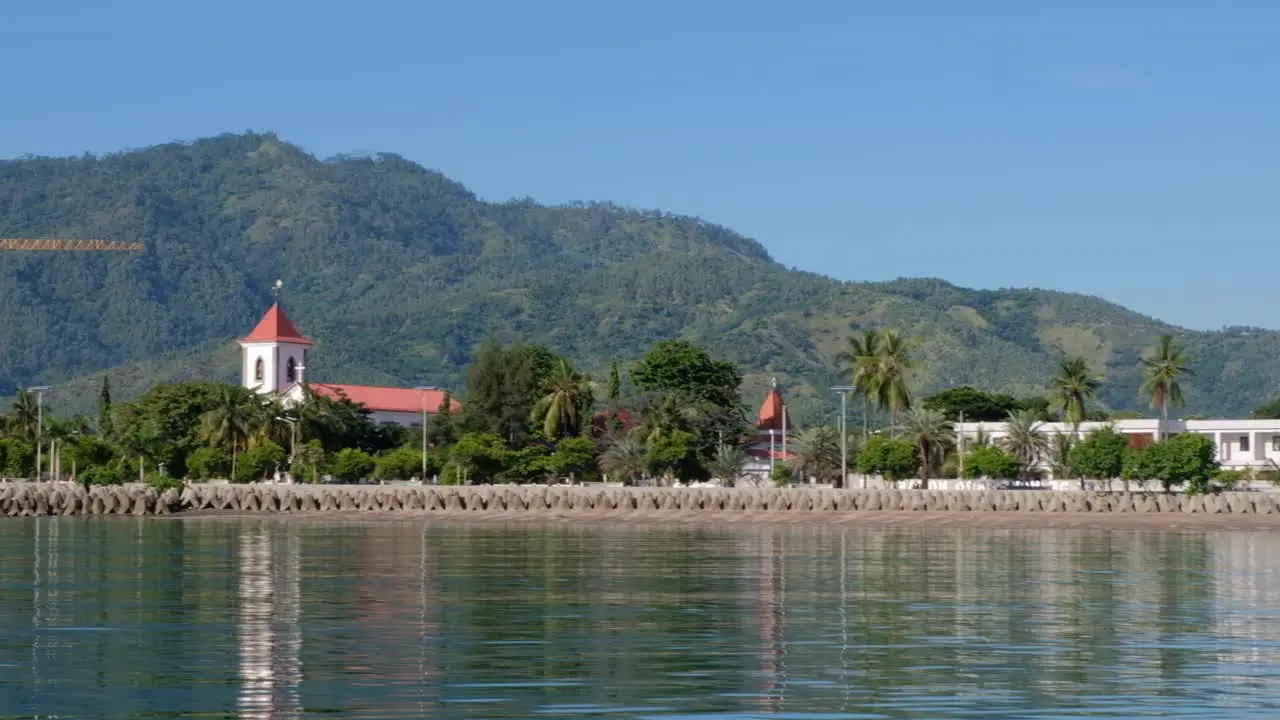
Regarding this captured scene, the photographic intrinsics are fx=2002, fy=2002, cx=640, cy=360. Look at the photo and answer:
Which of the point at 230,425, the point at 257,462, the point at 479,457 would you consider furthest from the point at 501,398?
the point at 257,462

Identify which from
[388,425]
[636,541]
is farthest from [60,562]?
[388,425]

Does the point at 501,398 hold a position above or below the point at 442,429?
above

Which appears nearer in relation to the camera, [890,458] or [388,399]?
[890,458]

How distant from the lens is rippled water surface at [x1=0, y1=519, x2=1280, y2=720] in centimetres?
2108

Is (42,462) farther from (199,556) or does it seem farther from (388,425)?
(199,556)

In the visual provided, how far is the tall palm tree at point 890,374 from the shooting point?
127812mm

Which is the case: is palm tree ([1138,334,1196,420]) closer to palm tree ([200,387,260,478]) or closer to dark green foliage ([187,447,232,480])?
palm tree ([200,387,260,478])

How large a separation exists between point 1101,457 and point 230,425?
53387 millimetres

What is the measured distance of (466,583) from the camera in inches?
1539

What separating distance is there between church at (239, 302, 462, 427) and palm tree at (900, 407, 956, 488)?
5633 centimetres

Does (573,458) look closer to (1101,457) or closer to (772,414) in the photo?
(1101,457)

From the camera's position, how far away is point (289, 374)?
6737 inches

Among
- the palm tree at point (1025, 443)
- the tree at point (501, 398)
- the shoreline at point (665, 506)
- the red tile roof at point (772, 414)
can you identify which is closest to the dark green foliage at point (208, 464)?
the tree at point (501, 398)

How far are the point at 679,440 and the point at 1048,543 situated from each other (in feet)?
188
